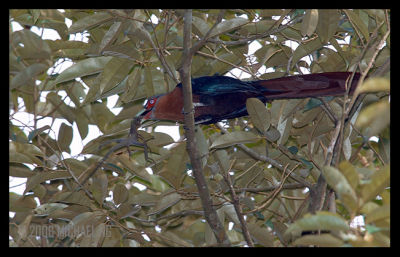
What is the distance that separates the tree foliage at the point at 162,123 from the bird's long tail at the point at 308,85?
0.07m

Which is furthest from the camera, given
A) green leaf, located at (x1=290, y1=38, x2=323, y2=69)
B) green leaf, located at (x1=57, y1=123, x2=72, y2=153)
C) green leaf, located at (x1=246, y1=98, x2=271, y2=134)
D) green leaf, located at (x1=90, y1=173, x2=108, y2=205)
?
green leaf, located at (x1=57, y1=123, x2=72, y2=153)

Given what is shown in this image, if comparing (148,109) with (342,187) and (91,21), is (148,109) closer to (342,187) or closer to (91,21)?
(91,21)

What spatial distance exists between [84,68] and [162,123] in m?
0.74

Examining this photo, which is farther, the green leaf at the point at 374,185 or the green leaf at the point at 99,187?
the green leaf at the point at 99,187

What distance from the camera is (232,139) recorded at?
2.80 m

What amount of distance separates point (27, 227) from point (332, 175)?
1.87 m

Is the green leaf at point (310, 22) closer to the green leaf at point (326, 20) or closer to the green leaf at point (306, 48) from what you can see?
the green leaf at point (326, 20)

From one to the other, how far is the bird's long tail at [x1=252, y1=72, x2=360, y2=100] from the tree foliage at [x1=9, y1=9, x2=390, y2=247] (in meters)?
0.07

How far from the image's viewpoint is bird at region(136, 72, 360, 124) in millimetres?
2951

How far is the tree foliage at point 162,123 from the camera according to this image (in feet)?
8.91

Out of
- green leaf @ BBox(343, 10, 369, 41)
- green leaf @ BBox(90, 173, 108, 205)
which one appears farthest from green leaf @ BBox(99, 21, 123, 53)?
green leaf @ BBox(343, 10, 369, 41)

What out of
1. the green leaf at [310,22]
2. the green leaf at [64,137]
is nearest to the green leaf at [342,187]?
A: the green leaf at [310,22]

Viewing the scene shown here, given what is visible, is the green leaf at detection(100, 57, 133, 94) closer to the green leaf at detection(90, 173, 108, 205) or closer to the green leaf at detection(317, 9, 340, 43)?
the green leaf at detection(90, 173, 108, 205)
